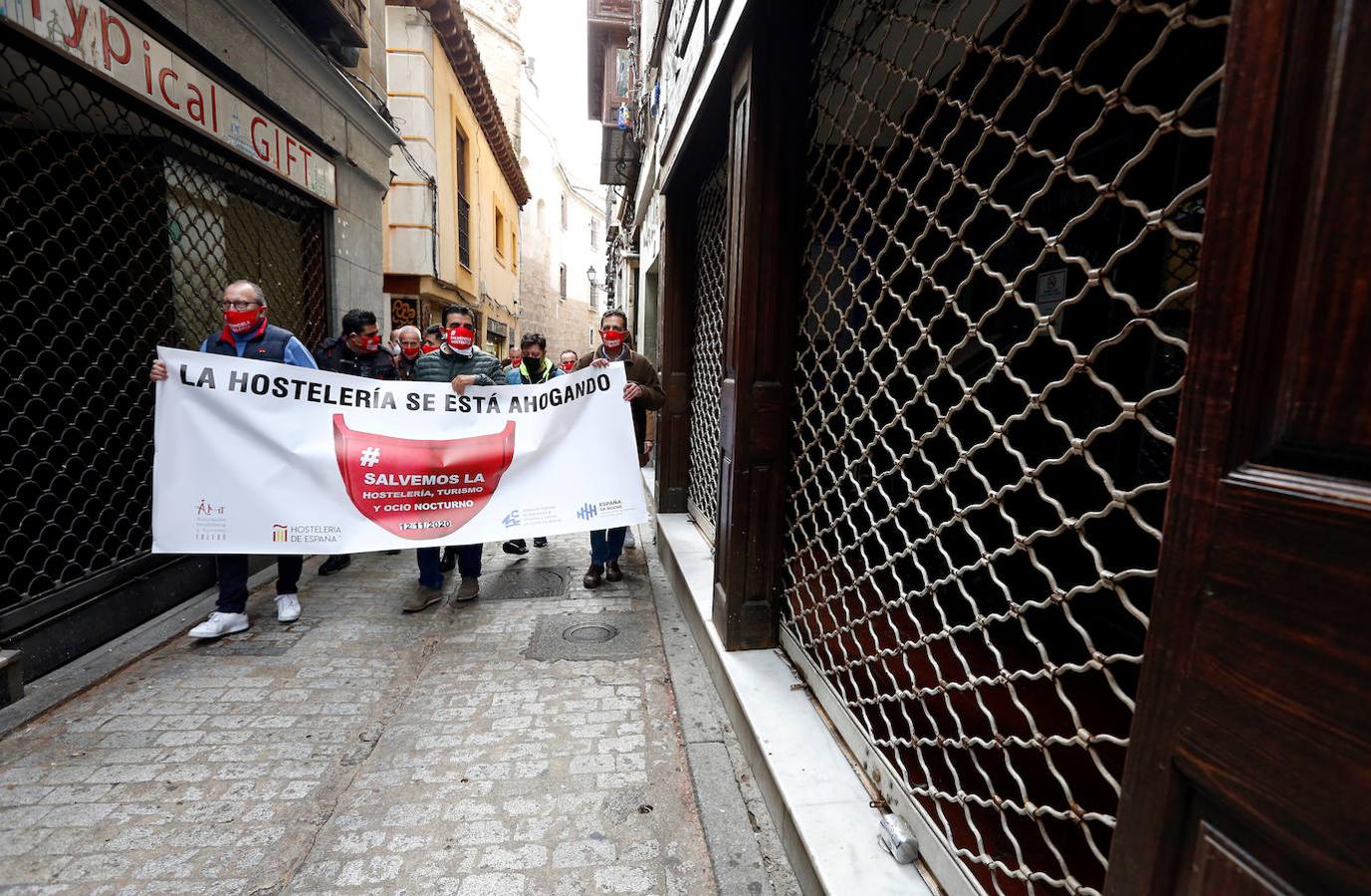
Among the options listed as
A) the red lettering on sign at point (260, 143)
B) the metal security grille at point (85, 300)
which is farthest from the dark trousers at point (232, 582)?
the red lettering on sign at point (260, 143)

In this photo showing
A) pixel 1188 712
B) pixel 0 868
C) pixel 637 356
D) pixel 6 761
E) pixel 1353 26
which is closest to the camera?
pixel 1353 26

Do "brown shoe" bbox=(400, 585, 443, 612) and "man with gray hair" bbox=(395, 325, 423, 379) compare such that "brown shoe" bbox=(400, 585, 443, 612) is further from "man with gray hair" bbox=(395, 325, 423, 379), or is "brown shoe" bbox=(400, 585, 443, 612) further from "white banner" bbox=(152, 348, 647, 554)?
"man with gray hair" bbox=(395, 325, 423, 379)

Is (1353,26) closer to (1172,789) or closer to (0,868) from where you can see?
(1172,789)

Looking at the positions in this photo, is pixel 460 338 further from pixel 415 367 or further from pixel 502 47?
pixel 502 47

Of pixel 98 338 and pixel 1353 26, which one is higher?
pixel 1353 26

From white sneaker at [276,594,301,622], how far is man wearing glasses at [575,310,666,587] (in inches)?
79.9

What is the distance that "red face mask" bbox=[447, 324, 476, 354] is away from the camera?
4.51 metres

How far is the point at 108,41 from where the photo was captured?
362 centimetres

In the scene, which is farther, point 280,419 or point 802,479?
point 280,419

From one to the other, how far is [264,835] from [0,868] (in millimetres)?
795

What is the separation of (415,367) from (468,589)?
170cm

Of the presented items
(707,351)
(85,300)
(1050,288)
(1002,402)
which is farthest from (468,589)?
(1050,288)

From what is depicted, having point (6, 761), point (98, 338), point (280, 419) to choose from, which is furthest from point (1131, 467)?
point (98, 338)

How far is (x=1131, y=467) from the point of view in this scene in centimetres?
419
